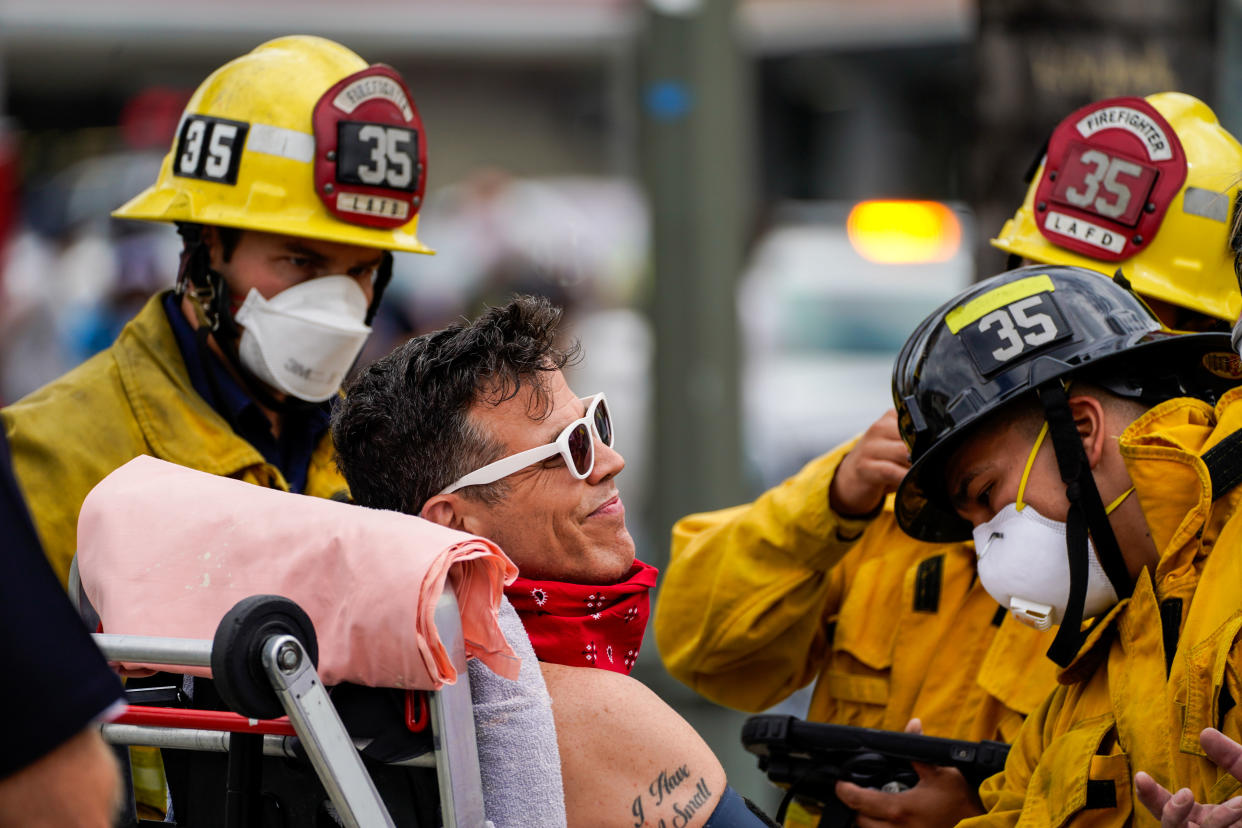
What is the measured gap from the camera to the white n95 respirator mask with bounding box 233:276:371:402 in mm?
3738

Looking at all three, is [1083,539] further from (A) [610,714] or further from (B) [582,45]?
(B) [582,45]

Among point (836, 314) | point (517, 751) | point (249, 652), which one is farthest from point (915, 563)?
point (836, 314)

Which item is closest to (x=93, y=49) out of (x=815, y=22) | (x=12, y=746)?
(x=815, y=22)

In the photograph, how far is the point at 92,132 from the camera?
2114 centimetres

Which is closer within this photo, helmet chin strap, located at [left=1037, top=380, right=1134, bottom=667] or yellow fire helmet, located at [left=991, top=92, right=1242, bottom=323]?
helmet chin strap, located at [left=1037, top=380, right=1134, bottom=667]

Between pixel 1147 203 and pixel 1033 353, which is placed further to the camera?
pixel 1147 203

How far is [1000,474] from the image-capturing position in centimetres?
290

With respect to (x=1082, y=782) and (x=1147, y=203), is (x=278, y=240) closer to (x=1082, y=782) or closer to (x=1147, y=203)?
(x=1147, y=203)

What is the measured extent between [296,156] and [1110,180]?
6.21ft

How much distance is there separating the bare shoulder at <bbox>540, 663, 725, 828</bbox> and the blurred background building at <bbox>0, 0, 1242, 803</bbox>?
0.98m

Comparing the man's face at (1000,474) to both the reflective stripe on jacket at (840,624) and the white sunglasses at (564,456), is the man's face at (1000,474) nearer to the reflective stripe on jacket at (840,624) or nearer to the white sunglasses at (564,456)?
the reflective stripe on jacket at (840,624)

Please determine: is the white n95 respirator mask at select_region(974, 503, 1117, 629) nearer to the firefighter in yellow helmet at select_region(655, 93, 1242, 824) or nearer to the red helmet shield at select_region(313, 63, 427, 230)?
the firefighter in yellow helmet at select_region(655, 93, 1242, 824)

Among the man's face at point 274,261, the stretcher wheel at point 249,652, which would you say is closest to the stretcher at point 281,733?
the stretcher wheel at point 249,652

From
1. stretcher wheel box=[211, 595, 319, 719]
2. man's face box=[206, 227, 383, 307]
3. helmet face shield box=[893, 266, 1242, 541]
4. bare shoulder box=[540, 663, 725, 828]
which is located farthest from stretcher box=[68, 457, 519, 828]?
man's face box=[206, 227, 383, 307]
